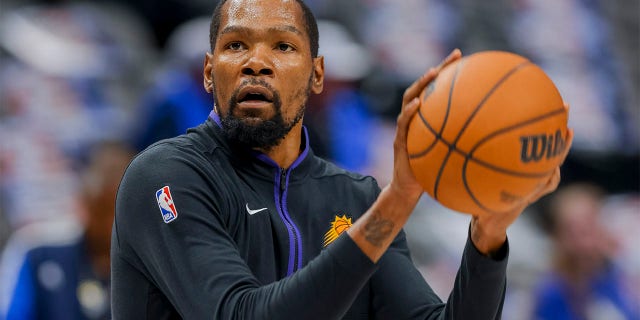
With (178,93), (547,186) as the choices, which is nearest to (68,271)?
(178,93)

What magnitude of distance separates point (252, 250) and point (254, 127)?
1.41 ft

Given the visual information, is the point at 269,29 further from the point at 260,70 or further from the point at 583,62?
the point at 583,62

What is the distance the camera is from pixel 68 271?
5.59 metres

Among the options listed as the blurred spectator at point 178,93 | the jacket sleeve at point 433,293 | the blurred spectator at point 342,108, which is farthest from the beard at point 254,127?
the blurred spectator at point 342,108

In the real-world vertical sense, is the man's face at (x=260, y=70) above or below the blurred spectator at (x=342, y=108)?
above

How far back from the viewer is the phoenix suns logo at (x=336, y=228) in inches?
143

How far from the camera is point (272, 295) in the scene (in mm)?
2885

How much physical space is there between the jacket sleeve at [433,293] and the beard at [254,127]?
610 millimetres

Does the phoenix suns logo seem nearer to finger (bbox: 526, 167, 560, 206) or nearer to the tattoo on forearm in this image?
the tattoo on forearm

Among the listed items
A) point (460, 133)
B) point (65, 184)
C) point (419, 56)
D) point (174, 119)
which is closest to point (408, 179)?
point (460, 133)

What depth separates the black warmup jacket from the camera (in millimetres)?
2887

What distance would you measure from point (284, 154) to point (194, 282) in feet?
2.78

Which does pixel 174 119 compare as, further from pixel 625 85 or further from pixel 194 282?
pixel 625 85

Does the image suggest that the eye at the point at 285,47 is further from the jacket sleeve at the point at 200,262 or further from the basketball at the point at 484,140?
the basketball at the point at 484,140
